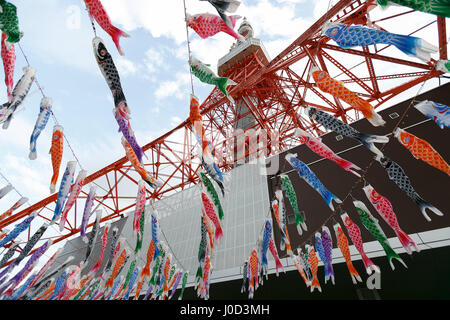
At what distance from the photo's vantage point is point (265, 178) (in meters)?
12.1

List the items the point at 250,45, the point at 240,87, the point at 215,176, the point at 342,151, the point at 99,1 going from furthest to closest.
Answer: the point at 250,45
the point at 240,87
the point at 342,151
the point at 215,176
the point at 99,1

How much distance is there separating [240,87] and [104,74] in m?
7.86

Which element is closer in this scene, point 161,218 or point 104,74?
point 104,74

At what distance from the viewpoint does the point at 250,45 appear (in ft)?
64.0

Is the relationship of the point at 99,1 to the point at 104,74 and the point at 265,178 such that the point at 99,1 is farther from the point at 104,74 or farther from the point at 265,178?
the point at 265,178

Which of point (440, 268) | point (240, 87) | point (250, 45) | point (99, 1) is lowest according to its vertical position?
point (440, 268)
